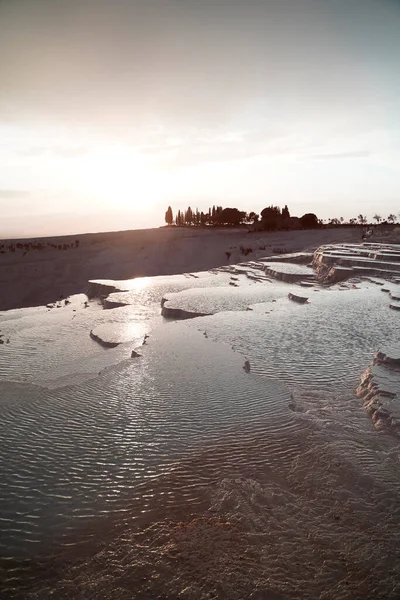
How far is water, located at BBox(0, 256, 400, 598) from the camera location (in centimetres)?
347

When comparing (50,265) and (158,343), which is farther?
(50,265)

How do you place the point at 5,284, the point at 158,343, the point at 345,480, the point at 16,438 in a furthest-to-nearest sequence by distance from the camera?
the point at 5,284, the point at 158,343, the point at 16,438, the point at 345,480

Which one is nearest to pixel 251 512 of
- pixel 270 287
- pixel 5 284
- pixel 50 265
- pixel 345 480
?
pixel 345 480

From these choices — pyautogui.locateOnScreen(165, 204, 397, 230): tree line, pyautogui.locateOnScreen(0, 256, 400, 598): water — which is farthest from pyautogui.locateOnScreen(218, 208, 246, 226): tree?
pyautogui.locateOnScreen(0, 256, 400, 598): water

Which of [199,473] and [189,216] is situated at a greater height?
[189,216]

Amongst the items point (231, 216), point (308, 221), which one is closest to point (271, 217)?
point (308, 221)

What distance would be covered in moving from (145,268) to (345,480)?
1312 inches

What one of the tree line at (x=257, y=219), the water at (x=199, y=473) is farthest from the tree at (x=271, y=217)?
the water at (x=199, y=473)

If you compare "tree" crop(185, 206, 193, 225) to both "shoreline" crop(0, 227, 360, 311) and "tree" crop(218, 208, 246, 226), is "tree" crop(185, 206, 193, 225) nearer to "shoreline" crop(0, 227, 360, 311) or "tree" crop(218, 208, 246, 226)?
"tree" crop(218, 208, 246, 226)

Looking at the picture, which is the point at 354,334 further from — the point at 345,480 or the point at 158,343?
the point at 345,480

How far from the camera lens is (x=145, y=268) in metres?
36.8

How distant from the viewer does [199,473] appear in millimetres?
4820

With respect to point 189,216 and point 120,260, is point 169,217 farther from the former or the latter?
point 120,260

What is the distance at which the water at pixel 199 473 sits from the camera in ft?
11.4
